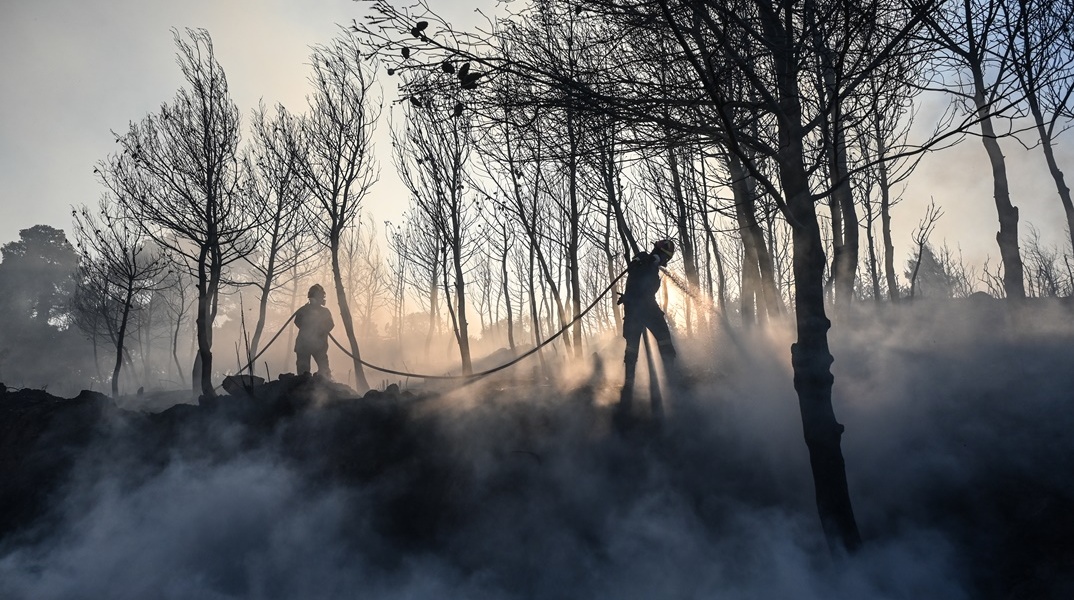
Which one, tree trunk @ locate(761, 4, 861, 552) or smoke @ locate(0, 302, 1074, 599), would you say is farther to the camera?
smoke @ locate(0, 302, 1074, 599)

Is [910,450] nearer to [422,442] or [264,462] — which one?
[422,442]

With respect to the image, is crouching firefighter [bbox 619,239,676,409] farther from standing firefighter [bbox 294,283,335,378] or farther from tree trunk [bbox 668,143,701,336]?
standing firefighter [bbox 294,283,335,378]

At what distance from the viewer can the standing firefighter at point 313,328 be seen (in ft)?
33.0

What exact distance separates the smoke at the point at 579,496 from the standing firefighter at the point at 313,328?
9.04ft

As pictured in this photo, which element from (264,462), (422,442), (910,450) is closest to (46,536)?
(264,462)

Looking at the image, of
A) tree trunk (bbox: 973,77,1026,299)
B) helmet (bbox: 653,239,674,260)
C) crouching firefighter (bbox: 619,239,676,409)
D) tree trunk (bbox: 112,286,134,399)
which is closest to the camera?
crouching firefighter (bbox: 619,239,676,409)

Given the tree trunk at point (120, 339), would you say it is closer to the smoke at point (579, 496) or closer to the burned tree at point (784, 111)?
the smoke at point (579, 496)

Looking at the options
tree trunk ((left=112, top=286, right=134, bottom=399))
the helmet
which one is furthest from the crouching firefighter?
tree trunk ((left=112, top=286, right=134, bottom=399))

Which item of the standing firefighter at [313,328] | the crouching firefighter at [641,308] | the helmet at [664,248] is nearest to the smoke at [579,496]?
the crouching firefighter at [641,308]

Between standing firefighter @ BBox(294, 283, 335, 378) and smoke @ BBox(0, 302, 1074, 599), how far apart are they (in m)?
2.76

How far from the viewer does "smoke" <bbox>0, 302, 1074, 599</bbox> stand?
15.8 ft

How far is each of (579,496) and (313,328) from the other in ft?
19.8

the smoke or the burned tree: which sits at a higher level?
the burned tree

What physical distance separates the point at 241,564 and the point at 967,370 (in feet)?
27.0
